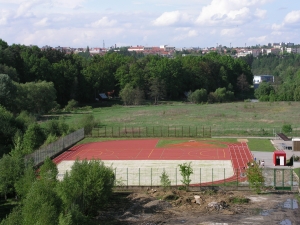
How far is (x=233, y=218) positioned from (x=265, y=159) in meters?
17.8

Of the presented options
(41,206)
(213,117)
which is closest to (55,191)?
(41,206)

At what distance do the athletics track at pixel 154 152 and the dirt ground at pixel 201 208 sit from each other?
1091 centimetres

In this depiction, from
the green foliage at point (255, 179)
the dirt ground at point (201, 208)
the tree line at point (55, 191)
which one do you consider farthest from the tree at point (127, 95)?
the green foliage at point (255, 179)

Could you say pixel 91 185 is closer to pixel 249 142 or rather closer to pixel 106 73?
pixel 249 142

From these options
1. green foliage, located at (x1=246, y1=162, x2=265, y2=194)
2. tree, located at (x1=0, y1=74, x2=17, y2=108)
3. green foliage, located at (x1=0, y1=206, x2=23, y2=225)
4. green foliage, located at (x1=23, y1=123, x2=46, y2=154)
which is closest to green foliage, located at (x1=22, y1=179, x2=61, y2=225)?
green foliage, located at (x1=0, y1=206, x2=23, y2=225)

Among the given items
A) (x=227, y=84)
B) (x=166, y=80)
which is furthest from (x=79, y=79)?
(x=227, y=84)

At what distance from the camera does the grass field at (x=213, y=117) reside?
231 ft

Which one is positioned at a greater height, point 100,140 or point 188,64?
point 188,64

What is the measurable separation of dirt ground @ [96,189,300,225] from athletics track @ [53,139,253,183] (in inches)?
429

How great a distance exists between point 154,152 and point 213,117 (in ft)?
99.5

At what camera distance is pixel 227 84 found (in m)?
136

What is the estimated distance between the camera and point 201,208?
3136 cm

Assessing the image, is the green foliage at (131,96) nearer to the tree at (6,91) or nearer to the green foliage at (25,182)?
the tree at (6,91)

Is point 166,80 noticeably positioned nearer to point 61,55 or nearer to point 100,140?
point 61,55
